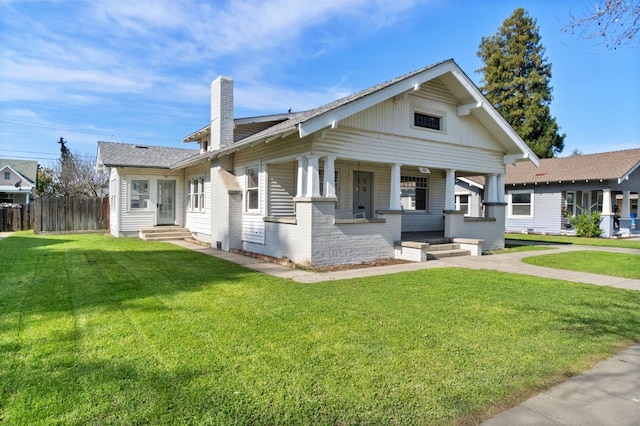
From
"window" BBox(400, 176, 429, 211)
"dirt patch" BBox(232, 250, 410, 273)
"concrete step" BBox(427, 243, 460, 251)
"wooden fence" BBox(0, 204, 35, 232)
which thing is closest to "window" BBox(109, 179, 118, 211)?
"wooden fence" BBox(0, 204, 35, 232)

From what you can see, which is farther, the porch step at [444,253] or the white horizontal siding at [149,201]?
the white horizontal siding at [149,201]

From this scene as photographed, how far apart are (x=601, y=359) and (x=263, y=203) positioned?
8.77 metres

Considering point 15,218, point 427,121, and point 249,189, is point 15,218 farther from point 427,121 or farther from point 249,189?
point 427,121

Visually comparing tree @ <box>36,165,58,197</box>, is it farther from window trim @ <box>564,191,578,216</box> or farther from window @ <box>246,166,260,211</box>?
window trim @ <box>564,191,578,216</box>

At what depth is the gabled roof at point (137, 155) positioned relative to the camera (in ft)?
52.5

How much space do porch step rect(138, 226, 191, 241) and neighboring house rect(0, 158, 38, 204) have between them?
94.5 feet

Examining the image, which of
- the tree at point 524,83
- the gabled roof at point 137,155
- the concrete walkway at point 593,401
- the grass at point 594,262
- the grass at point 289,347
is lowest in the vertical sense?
the concrete walkway at point 593,401

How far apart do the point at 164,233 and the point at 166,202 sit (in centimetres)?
211

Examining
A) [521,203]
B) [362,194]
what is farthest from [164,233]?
[521,203]

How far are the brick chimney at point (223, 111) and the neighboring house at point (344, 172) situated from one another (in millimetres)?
37

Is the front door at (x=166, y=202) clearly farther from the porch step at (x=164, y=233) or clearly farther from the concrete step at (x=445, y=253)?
the concrete step at (x=445, y=253)

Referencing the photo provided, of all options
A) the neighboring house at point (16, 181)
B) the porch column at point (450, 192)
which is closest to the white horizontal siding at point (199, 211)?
the porch column at point (450, 192)

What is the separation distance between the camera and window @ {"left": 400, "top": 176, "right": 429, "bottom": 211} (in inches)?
583

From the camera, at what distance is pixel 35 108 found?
33.4m
